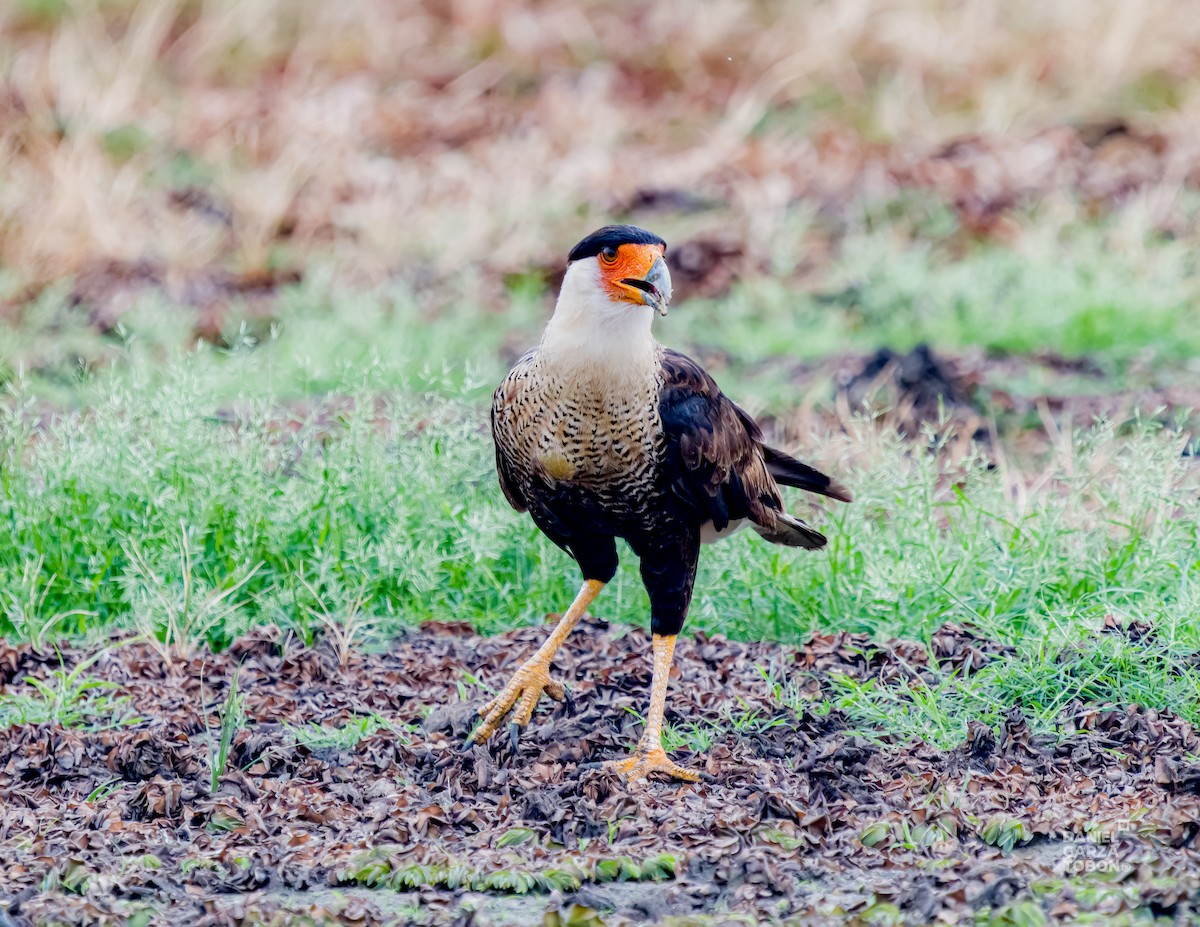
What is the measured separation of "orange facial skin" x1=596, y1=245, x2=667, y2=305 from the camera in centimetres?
371

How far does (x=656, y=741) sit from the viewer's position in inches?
153

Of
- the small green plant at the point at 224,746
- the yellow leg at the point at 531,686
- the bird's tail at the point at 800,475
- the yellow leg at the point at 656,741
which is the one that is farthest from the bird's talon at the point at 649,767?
the bird's tail at the point at 800,475

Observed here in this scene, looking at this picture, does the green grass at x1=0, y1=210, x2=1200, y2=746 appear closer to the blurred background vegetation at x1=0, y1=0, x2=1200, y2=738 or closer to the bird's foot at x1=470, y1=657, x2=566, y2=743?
the blurred background vegetation at x1=0, y1=0, x2=1200, y2=738

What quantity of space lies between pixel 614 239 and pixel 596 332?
0.23 meters

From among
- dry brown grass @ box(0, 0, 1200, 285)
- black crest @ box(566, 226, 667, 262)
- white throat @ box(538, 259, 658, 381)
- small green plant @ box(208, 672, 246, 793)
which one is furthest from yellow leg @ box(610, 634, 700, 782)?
dry brown grass @ box(0, 0, 1200, 285)

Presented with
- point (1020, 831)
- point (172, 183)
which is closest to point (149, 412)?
point (1020, 831)

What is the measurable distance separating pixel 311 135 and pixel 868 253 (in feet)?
13.7

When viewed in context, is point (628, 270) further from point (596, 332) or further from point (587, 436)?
point (587, 436)

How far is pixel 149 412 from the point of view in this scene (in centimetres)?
540

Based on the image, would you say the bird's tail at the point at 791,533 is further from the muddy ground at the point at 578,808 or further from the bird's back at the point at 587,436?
the bird's back at the point at 587,436

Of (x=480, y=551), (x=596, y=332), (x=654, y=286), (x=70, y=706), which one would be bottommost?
(x=70, y=706)

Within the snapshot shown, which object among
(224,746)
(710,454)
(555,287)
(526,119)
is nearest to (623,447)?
(710,454)

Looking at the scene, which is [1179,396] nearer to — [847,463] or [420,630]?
[847,463]

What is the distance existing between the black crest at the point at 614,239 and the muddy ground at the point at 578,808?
4.03 ft
